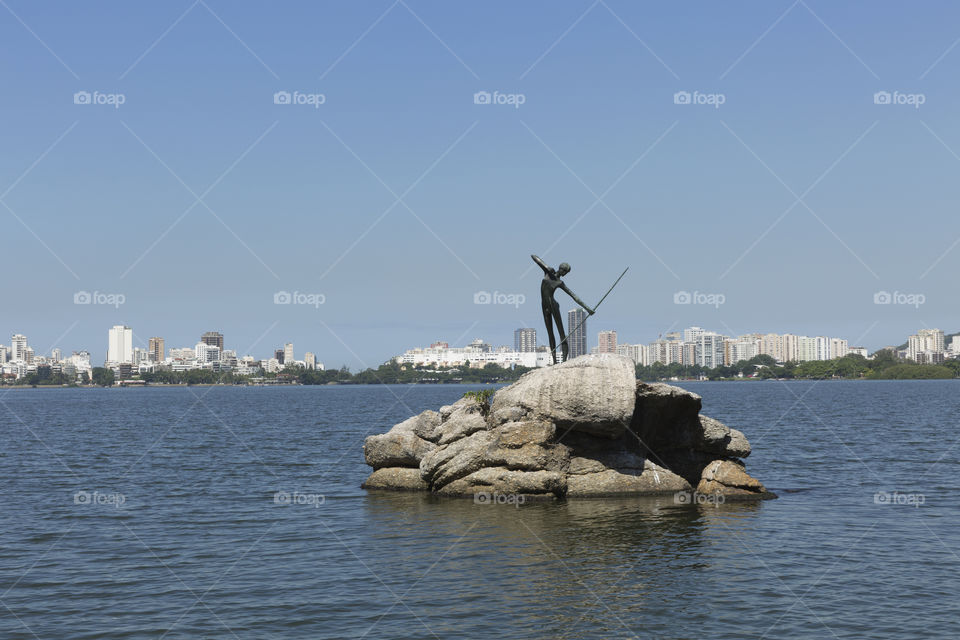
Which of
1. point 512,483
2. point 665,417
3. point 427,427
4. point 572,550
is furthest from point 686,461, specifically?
point 572,550

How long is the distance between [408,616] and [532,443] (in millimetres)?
13387

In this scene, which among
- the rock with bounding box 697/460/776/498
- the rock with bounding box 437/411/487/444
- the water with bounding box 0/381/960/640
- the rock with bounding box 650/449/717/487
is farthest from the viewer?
the rock with bounding box 650/449/717/487

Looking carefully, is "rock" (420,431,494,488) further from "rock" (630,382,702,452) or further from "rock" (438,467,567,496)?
"rock" (630,382,702,452)

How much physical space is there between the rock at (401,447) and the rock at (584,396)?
3.57 m

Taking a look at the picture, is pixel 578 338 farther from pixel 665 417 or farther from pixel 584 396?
pixel 584 396

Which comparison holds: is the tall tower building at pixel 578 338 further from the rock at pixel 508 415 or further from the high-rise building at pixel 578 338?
the rock at pixel 508 415

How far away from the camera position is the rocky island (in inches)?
1169

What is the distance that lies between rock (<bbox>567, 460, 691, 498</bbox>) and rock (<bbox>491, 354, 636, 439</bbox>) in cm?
149

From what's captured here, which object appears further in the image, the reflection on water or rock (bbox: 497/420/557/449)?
rock (bbox: 497/420/557/449)

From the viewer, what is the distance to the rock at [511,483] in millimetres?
29469

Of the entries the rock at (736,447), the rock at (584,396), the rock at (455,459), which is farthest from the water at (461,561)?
the rock at (584,396)

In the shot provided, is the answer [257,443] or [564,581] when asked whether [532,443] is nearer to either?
[564,581]

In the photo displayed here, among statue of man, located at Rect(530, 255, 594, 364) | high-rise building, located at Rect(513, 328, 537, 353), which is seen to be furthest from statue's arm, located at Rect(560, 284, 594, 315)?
high-rise building, located at Rect(513, 328, 537, 353)

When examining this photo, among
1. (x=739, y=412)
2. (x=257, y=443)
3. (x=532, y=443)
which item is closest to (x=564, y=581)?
(x=532, y=443)
